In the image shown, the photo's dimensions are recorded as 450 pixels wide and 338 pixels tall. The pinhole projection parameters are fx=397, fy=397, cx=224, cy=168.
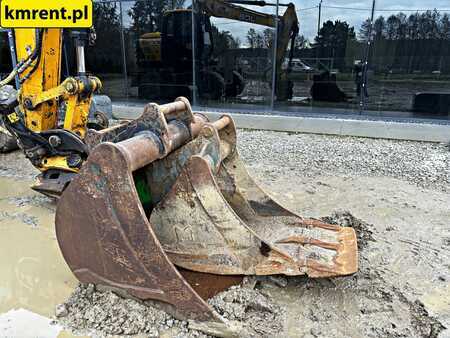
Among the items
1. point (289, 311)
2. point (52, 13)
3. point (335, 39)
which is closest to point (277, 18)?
point (335, 39)

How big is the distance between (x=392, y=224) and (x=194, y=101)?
558 cm

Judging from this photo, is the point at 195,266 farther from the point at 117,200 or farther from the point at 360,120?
the point at 360,120

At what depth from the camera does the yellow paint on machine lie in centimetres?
353

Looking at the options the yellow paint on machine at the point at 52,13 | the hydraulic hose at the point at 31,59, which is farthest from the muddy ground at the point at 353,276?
the yellow paint on machine at the point at 52,13

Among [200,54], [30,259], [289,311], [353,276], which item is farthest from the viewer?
[200,54]

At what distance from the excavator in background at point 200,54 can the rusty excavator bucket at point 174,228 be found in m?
5.13

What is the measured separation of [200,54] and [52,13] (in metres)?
4.82

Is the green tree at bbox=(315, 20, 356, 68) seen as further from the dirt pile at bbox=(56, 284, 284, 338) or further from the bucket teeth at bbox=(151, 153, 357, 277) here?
the dirt pile at bbox=(56, 284, 284, 338)

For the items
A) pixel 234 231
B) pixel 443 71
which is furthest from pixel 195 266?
pixel 443 71

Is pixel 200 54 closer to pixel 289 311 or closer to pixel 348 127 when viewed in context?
pixel 348 127

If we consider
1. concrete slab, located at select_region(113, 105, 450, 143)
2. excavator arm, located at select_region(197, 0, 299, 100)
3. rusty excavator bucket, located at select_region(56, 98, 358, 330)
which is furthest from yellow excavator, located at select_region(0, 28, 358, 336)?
excavator arm, located at select_region(197, 0, 299, 100)

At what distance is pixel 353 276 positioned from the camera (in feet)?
9.00

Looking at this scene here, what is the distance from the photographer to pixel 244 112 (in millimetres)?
8086

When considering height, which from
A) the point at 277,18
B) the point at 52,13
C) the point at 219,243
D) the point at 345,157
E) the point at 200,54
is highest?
the point at 277,18
